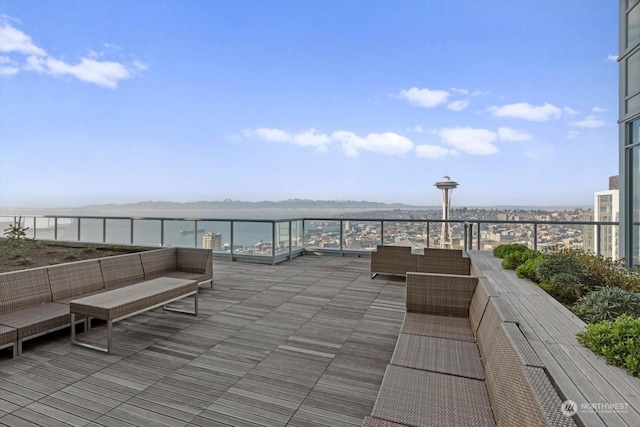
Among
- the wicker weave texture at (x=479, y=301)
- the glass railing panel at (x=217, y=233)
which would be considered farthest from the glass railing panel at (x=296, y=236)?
the wicker weave texture at (x=479, y=301)

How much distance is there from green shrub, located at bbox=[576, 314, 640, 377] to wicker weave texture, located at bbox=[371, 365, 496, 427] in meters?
0.60

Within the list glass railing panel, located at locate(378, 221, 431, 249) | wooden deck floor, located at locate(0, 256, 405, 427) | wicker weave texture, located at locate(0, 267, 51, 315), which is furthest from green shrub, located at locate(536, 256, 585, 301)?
wicker weave texture, located at locate(0, 267, 51, 315)

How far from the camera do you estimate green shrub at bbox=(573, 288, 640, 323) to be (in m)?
2.06

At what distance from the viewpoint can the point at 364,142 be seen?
47.2 feet

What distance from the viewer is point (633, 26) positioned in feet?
17.6

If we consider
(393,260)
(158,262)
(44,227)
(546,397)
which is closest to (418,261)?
(393,260)

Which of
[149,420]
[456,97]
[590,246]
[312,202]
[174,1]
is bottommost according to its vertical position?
[149,420]

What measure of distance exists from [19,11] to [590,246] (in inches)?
589

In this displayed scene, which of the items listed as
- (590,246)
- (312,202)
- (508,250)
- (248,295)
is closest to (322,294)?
(248,295)

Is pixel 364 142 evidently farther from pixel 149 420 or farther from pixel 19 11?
pixel 149 420

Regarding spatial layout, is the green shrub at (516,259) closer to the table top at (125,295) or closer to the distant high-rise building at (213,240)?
the table top at (125,295)

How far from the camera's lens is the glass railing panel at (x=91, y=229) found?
28.3 feet

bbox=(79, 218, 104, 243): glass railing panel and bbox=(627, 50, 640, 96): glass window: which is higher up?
bbox=(627, 50, 640, 96): glass window

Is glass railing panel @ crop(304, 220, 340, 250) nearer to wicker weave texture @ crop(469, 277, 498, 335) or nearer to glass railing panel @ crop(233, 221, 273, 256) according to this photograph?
glass railing panel @ crop(233, 221, 273, 256)
